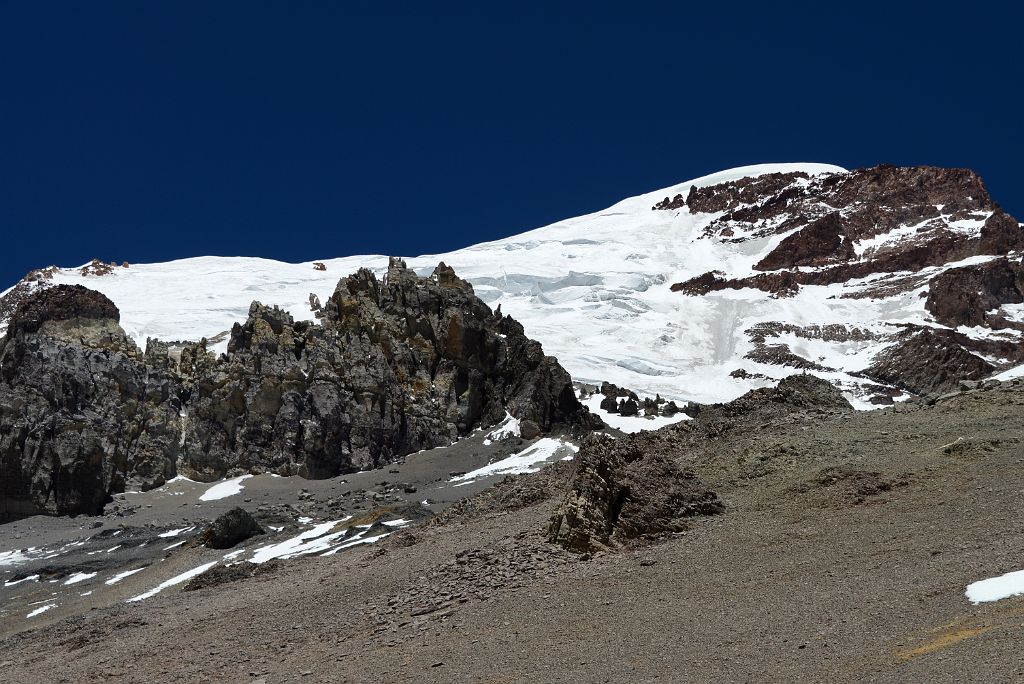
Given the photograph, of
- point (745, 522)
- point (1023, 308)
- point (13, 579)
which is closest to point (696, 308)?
point (1023, 308)

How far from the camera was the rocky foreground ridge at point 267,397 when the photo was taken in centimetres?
6850

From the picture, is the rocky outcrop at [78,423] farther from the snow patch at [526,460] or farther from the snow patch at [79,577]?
the snow patch at [79,577]

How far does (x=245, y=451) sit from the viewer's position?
242ft

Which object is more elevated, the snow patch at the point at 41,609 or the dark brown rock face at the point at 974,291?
the snow patch at the point at 41,609

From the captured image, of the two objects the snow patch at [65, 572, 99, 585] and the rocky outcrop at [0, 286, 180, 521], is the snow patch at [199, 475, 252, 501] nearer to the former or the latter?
the rocky outcrop at [0, 286, 180, 521]

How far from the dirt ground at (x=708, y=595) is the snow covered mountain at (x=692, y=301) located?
78323mm

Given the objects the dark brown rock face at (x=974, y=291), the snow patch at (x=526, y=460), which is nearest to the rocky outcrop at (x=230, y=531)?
the snow patch at (x=526, y=460)

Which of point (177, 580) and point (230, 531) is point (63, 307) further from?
point (177, 580)

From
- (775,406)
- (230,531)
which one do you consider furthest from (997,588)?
(230,531)

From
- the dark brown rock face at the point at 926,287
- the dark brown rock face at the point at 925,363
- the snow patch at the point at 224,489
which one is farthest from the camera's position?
the dark brown rock face at the point at 926,287

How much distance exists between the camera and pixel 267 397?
250 feet

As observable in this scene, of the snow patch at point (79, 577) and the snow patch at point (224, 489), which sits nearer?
the snow patch at point (79, 577)

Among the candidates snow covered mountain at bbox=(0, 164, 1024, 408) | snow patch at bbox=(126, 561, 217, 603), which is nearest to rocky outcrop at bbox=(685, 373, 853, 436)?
snow patch at bbox=(126, 561, 217, 603)

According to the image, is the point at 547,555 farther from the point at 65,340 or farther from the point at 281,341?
the point at 65,340
